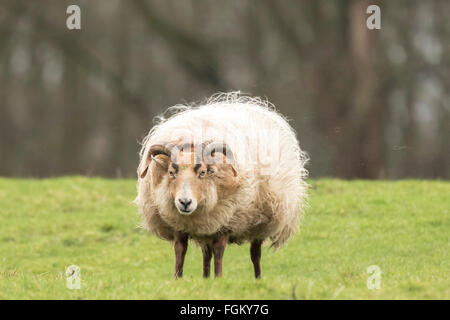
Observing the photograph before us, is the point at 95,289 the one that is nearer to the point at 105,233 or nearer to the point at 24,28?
the point at 105,233

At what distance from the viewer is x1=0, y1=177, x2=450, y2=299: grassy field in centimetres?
781

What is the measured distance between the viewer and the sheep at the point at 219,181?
9031mm

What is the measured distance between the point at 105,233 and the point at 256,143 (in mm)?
6252

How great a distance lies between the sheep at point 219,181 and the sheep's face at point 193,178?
0.03ft

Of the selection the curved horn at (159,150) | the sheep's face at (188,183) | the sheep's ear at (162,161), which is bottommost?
the sheep's face at (188,183)

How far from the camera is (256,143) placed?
1012cm

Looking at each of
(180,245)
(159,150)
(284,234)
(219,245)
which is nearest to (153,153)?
(159,150)

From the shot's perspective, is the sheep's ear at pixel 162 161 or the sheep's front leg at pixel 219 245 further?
the sheep's front leg at pixel 219 245

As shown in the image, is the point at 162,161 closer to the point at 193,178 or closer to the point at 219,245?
the point at 193,178

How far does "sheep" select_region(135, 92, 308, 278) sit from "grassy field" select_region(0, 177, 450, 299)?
0.69 meters

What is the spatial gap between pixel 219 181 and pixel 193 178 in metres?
0.48

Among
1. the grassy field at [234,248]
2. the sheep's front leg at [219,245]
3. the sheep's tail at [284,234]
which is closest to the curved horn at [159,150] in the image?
the sheep's front leg at [219,245]

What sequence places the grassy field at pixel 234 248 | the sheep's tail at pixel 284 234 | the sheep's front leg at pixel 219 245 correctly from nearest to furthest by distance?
the grassy field at pixel 234 248 → the sheep's front leg at pixel 219 245 → the sheep's tail at pixel 284 234

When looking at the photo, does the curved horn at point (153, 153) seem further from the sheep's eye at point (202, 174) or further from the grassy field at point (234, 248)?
the grassy field at point (234, 248)
